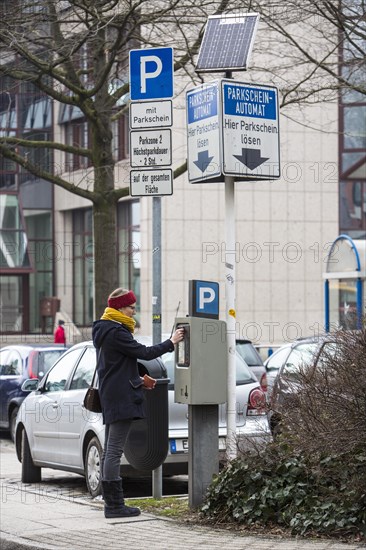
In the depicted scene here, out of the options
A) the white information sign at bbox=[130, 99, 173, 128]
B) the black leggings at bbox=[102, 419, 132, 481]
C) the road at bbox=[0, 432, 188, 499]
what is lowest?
the road at bbox=[0, 432, 188, 499]

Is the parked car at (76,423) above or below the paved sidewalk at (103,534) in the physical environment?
above

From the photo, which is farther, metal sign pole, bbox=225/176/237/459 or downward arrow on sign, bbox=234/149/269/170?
downward arrow on sign, bbox=234/149/269/170

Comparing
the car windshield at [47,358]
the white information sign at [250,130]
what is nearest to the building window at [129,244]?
the car windshield at [47,358]

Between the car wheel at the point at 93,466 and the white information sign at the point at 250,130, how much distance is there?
133 inches

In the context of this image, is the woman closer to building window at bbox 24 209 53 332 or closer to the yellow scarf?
the yellow scarf

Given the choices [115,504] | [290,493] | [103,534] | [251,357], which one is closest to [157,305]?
[115,504]

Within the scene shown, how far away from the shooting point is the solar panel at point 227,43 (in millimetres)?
10383

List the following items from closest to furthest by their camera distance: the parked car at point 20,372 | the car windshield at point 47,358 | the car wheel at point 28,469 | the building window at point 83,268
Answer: the car wheel at point 28,469
the parked car at point 20,372
the car windshield at point 47,358
the building window at point 83,268

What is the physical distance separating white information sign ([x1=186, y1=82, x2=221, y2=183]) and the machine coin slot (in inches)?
52.9

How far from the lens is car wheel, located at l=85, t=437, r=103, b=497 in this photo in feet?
39.1

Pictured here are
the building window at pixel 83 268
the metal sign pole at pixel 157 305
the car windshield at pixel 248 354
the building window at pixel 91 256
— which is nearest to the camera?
the metal sign pole at pixel 157 305

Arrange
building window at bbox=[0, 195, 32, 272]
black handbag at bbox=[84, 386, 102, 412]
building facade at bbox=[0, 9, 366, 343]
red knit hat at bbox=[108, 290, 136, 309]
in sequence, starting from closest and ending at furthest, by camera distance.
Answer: red knit hat at bbox=[108, 290, 136, 309], black handbag at bbox=[84, 386, 102, 412], building facade at bbox=[0, 9, 366, 343], building window at bbox=[0, 195, 32, 272]

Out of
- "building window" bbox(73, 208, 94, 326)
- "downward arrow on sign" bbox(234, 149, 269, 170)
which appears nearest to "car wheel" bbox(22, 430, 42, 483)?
"downward arrow on sign" bbox(234, 149, 269, 170)

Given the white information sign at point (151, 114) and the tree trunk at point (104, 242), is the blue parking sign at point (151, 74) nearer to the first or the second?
the white information sign at point (151, 114)
